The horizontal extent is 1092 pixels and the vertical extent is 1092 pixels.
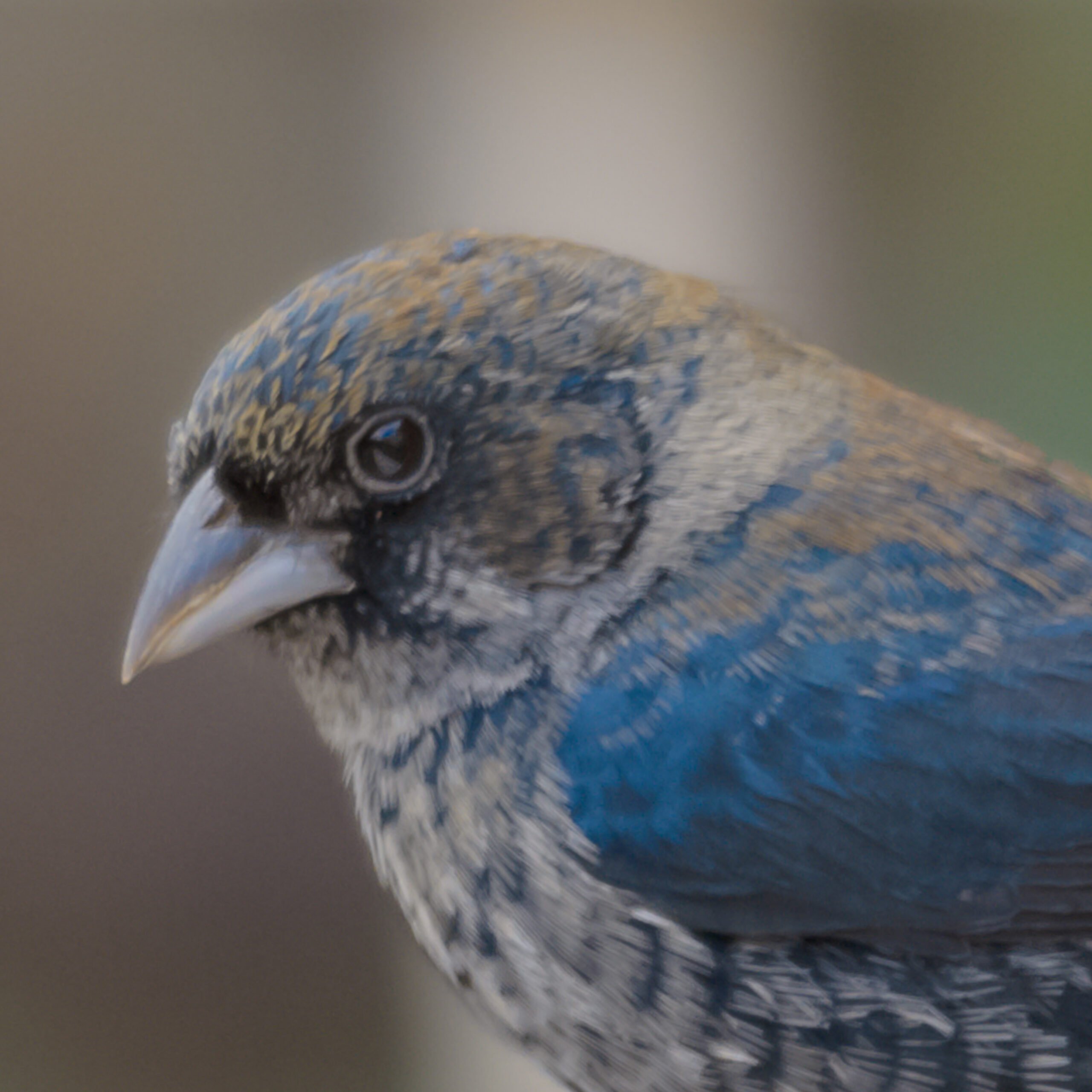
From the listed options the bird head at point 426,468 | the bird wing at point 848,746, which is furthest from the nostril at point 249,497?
the bird wing at point 848,746

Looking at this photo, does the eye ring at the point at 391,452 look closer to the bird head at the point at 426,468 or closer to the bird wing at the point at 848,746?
the bird head at the point at 426,468

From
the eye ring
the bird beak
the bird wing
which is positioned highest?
the eye ring

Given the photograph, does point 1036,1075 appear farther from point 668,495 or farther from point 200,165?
point 200,165

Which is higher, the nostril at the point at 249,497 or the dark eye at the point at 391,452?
the dark eye at the point at 391,452

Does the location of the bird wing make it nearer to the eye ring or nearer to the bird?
the bird

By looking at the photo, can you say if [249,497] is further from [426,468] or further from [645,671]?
[645,671]

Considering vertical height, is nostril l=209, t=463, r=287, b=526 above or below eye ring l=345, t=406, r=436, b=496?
below

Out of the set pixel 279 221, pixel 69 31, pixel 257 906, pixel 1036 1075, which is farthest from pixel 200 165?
pixel 1036 1075

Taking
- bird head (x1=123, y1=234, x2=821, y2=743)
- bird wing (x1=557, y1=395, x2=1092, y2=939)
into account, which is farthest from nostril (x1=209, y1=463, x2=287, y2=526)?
bird wing (x1=557, y1=395, x2=1092, y2=939)
